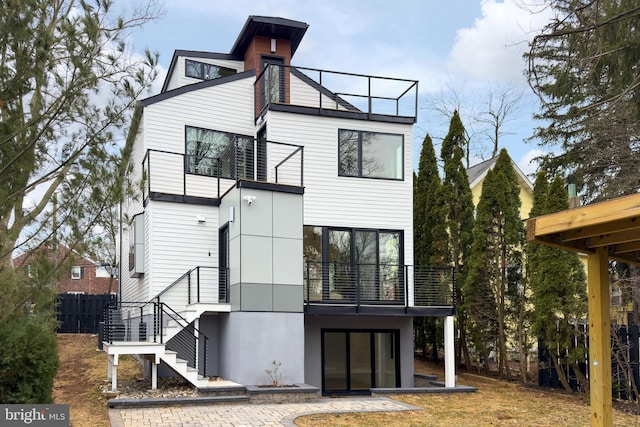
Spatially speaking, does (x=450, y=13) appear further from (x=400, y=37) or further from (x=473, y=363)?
(x=473, y=363)

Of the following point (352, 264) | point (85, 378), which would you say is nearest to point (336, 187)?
point (352, 264)

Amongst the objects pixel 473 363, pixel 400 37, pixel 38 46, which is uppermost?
pixel 400 37

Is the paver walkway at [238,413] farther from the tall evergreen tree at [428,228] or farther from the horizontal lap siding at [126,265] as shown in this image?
the tall evergreen tree at [428,228]

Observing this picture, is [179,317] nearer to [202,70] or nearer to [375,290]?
[375,290]

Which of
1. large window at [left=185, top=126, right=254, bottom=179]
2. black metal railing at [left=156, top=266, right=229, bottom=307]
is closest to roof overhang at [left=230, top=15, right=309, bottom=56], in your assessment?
large window at [left=185, top=126, right=254, bottom=179]

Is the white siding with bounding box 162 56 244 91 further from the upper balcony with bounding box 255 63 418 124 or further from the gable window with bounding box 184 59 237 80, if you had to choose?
the upper balcony with bounding box 255 63 418 124

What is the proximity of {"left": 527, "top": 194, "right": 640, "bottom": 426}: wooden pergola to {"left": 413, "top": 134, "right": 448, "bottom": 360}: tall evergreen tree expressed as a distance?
11.3 metres

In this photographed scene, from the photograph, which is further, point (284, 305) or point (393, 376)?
point (393, 376)

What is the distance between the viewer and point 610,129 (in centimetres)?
1770

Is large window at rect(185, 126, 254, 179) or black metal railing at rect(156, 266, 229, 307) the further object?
large window at rect(185, 126, 254, 179)

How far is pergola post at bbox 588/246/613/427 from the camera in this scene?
7250 mm

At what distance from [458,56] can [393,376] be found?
27795 mm

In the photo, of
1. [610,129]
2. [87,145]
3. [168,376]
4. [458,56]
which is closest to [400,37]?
[610,129]

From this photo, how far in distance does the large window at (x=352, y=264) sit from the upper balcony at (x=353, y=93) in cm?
330
